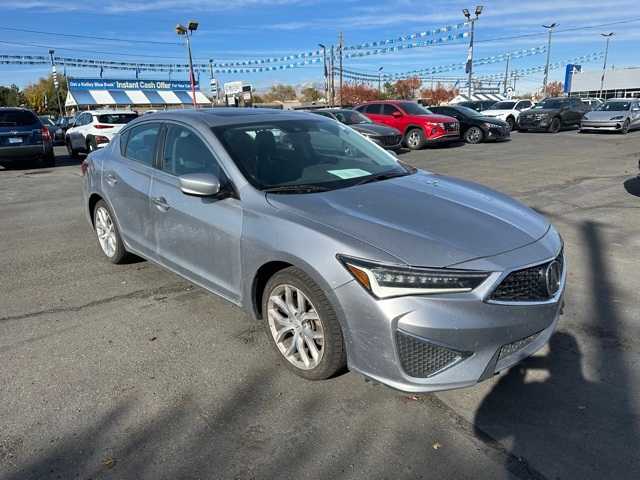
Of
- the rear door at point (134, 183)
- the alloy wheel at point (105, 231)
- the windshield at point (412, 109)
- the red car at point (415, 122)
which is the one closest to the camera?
the rear door at point (134, 183)

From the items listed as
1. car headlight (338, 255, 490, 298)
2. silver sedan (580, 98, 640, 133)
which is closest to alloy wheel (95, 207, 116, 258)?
car headlight (338, 255, 490, 298)

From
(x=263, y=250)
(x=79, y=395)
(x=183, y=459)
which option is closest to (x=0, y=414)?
(x=79, y=395)

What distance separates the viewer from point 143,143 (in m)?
4.57

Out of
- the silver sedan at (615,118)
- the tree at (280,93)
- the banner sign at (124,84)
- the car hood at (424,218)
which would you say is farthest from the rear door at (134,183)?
the tree at (280,93)

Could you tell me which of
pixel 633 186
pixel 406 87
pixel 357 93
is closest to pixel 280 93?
pixel 357 93

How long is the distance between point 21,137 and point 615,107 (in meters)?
22.6

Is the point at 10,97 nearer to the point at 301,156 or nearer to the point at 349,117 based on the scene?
the point at 349,117

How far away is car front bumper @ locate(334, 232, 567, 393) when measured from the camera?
2480mm

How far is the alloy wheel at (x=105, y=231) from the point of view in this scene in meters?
5.16

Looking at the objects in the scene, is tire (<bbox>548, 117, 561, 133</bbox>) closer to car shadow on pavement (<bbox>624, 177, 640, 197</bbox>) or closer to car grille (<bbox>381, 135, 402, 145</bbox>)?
car grille (<bbox>381, 135, 402, 145</bbox>)

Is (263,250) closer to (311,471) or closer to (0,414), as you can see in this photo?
(311,471)

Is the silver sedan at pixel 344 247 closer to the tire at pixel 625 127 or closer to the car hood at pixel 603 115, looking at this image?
the car hood at pixel 603 115

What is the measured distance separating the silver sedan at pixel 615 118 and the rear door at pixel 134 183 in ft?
70.8

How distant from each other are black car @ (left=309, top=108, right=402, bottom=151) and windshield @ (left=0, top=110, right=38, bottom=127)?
25.5 ft
